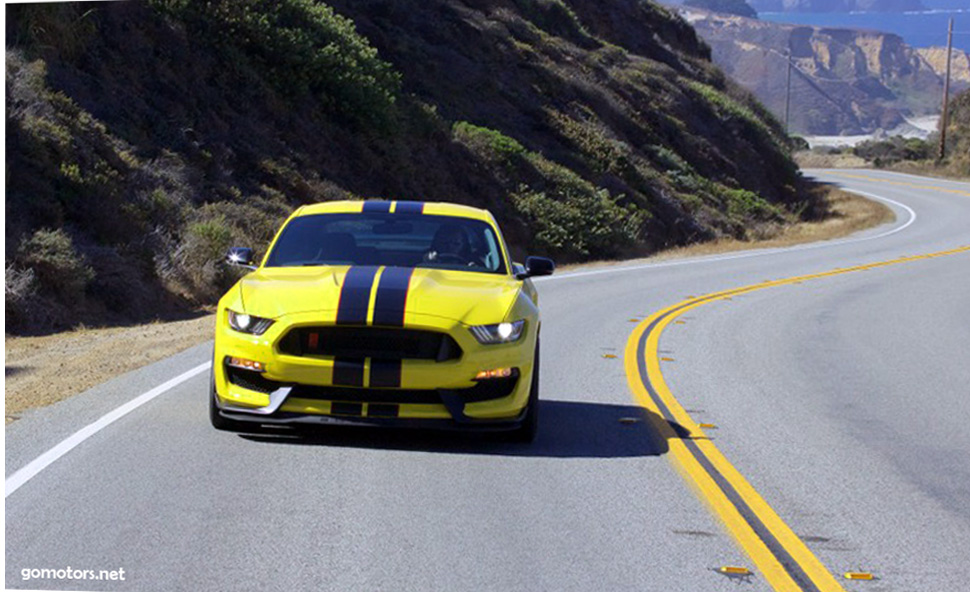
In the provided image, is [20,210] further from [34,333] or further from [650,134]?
[650,134]

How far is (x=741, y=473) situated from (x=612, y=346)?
6.43m

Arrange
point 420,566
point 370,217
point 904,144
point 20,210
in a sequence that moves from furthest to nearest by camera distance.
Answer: point 904,144, point 20,210, point 370,217, point 420,566

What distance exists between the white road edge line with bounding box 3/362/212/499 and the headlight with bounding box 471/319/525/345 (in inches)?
103

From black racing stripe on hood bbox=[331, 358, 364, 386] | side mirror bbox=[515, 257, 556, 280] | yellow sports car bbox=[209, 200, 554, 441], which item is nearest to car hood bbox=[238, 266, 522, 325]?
yellow sports car bbox=[209, 200, 554, 441]

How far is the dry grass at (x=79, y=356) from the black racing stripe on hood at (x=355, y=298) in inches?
108

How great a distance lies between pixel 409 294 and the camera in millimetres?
8430

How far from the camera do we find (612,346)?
14.8 metres

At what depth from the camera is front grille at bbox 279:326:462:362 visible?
8148 mm

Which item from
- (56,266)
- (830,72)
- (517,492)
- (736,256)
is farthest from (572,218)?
(830,72)

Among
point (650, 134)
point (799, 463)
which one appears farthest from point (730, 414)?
point (650, 134)

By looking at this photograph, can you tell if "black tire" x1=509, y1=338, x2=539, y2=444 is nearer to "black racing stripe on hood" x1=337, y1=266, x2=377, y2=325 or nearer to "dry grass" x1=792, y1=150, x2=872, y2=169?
"black racing stripe on hood" x1=337, y1=266, x2=377, y2=325

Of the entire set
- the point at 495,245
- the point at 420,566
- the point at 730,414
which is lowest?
the point at 730,414

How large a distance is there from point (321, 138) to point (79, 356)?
17561 millimetres

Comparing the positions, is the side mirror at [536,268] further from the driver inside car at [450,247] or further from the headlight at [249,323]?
the headlight at [249,323]
